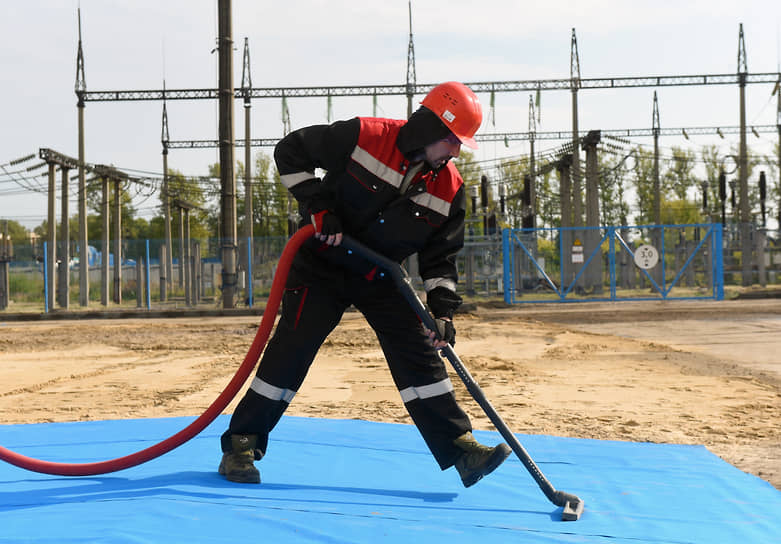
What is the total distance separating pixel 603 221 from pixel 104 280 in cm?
3760

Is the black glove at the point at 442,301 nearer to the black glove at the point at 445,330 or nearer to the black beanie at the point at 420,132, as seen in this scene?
the black glove at the point at 445,330

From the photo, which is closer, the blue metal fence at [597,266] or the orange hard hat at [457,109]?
the orange hard hat at [457,109]

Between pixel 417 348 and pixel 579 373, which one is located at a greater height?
pixel 417 348

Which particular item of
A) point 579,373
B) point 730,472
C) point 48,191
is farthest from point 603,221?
point 730,472

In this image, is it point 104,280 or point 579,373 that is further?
point 104,280

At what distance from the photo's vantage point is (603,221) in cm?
5631

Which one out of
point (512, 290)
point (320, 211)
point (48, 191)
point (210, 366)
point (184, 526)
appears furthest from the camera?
point (48, 191)

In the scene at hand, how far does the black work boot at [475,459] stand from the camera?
12.0 feet

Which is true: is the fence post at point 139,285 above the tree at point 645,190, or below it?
below

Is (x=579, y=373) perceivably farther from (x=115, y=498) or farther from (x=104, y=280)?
(x=104, y=280)

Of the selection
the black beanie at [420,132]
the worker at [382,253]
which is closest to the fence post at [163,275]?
the worker at [382,253]

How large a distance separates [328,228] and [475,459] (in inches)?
50.7

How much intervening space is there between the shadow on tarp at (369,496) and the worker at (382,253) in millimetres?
272

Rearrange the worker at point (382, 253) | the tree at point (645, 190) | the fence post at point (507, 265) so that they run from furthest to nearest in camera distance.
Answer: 1. the tree at point (645, 190)
2. the fence post at point (507, 265)
3. the worker at point (382, 253)
